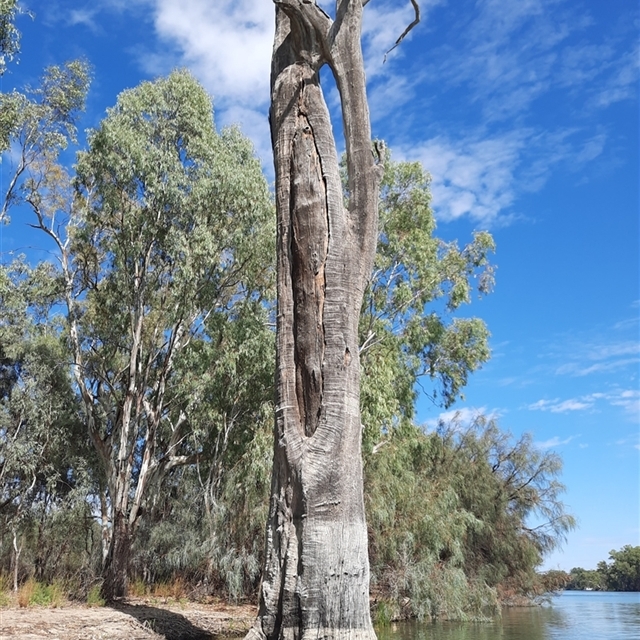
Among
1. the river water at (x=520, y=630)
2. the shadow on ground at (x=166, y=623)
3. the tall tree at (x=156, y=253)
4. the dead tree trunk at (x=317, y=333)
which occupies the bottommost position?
the river water at (x=520, y=630)

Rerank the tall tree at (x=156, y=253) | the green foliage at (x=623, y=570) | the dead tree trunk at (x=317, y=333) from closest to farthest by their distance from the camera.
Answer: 1. the dead tree trunk at (x=317, y=333)
2. the tall tree at (x=156, y=253)
3. the green foliage at (x=623, y=570)

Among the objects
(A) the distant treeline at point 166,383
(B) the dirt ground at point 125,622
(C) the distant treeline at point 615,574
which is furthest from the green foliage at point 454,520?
(C) the distant treeline at point 615,574

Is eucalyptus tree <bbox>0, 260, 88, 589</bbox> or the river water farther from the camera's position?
eucalyptus tree <bbox>0, 260, 88, 589</bbox>

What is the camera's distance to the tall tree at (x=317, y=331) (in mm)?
4207

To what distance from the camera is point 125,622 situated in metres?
8.04

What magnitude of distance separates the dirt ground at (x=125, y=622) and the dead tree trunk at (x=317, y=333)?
3.95 meters

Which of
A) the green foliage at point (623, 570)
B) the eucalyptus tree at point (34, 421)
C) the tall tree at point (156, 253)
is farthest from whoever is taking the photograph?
the green foliage at point (623, 570)

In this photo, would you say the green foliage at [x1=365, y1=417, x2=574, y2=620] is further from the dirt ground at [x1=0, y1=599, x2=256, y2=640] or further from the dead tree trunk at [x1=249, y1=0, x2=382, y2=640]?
the dead tree trunk at [x1=249, y1=0, x2=382, y2=640]

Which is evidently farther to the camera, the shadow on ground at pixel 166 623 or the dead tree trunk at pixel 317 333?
the shadow on ground at pixel 166 623

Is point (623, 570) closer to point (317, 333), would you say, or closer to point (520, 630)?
point (520, 630)

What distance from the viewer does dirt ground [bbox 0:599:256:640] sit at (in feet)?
23.4

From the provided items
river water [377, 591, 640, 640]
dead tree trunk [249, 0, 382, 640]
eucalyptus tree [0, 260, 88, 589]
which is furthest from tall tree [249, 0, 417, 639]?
eucalyptus tree [0, 260, 88, 589]

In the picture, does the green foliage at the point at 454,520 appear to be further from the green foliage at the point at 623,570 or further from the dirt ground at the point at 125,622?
the green foliage at the point at 623,570

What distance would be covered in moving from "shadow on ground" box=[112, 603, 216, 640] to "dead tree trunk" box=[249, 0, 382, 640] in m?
4.56
